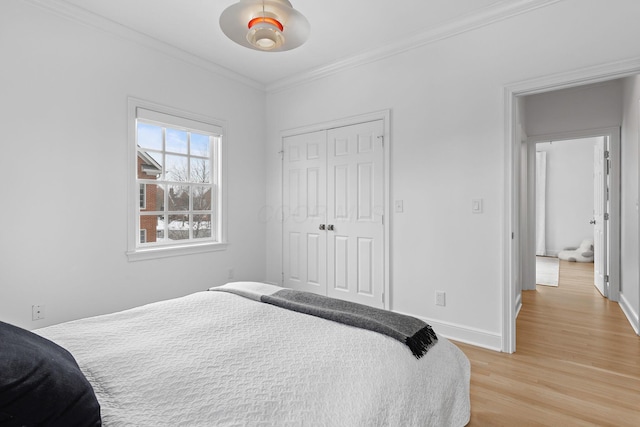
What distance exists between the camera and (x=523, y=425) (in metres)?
1.81

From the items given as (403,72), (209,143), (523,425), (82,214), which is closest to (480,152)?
(403,72)

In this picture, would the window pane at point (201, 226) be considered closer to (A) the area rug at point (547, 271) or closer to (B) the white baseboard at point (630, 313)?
(B) the white baseboard at point (630, 313)

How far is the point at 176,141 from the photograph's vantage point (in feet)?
11.6

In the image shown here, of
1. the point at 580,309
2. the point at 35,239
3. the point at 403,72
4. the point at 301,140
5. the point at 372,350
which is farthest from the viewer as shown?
the point at 301,140

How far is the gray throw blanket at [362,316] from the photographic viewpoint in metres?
1.52

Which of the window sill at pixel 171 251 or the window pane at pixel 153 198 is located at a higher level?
the window pane at pixel 153 198

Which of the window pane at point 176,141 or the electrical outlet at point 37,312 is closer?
the electrical outlet at point 37,312

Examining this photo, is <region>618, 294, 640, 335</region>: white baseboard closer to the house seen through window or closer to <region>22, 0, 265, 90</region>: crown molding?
the house seen through window

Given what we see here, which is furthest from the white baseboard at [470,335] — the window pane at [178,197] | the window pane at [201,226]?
the window pane at [178,197]

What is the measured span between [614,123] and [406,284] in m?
3.17

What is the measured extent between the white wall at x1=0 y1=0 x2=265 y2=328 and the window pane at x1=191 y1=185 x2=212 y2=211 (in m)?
0.58

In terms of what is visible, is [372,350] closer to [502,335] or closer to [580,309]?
[502,335]

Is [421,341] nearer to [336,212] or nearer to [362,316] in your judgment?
[362,316]

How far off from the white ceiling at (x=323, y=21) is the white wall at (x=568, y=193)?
5.87 m
